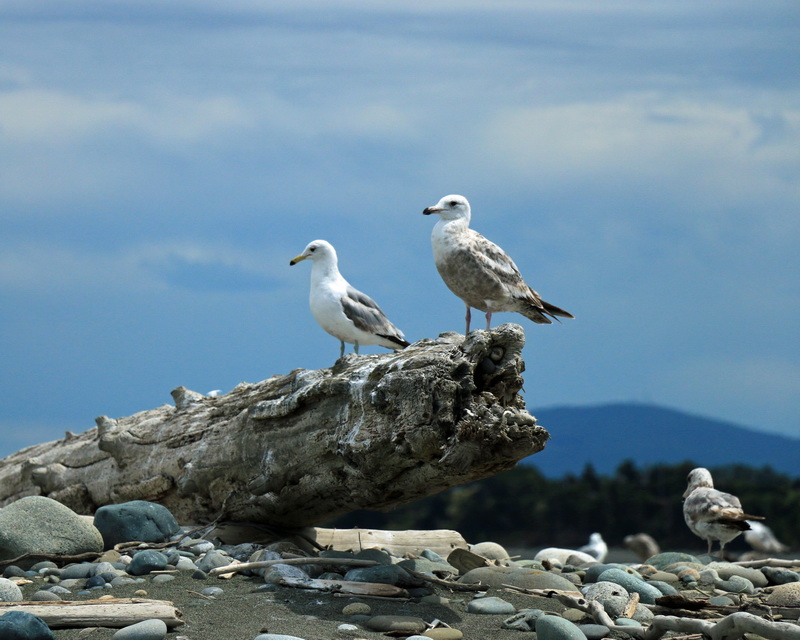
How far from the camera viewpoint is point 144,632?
575 centimetres

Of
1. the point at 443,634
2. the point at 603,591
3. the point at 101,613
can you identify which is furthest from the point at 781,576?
the point at 101,613

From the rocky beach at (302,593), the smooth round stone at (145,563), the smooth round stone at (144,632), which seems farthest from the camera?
the smooth round stone at (145,563)

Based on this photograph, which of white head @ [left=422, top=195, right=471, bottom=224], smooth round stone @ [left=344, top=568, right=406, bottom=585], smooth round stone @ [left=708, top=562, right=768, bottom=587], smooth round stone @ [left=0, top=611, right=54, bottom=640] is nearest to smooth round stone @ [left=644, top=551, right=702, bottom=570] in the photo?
smooth round stone @ [left=708, top=562, right=768, bottom=587]

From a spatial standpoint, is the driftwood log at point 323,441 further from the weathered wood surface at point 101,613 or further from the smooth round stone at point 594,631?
the weathered wood surface at point 101,613

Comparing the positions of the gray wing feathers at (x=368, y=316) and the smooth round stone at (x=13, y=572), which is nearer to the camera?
the smooth round stone at (x=13, y=572)

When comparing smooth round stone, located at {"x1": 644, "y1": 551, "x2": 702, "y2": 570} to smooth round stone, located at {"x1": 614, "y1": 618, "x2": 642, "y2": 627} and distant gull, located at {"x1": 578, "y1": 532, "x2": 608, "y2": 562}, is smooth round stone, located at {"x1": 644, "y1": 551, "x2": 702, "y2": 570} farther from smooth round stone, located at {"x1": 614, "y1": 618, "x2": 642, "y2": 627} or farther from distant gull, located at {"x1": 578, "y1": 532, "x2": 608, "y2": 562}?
distant gull, located at {"x1": 578, "y1": 532, "x2": 608, "y2": 562}

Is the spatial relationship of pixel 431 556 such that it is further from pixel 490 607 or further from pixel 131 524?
pixel 131 524

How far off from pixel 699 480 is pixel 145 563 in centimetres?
717

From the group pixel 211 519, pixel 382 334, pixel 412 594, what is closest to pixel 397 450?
pixel 412 594

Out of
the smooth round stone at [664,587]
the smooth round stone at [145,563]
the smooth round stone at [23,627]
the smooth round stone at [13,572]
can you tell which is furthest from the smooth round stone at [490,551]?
the smooth round stone at [23,627]

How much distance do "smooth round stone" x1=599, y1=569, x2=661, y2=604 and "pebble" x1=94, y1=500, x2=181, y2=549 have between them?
4054 mm

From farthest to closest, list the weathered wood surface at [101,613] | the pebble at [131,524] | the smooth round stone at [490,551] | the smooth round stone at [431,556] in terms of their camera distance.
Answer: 1. the smooth round stone at [490,551]
2. the smooth round stone at [431,556]
3. the pebble at [131,524]
4. the weathered wood surface at [101,613]

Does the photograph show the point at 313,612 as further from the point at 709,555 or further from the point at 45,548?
the point at 709,555

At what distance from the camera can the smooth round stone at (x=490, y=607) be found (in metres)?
7.02
